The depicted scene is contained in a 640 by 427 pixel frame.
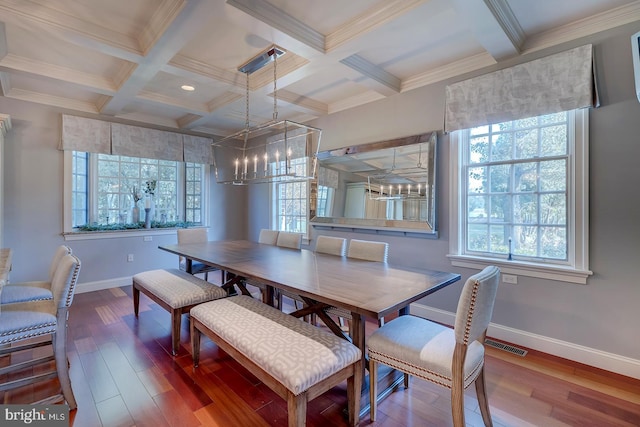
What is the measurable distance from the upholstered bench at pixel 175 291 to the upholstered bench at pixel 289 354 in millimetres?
443

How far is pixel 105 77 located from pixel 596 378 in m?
5.18

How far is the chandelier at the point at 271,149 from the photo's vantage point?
2.84 metres

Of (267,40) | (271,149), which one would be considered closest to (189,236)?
(271,149)

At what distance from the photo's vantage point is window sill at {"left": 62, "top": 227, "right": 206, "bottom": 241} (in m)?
3.94

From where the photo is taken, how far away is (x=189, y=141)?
195 inches

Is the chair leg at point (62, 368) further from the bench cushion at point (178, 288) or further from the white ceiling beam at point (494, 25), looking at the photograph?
the white ceiling beam at point (494, 25)

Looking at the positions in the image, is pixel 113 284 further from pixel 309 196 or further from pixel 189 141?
pixel 309 196

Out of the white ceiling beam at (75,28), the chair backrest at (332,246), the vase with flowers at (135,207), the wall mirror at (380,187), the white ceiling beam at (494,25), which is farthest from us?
the vase with flowers at (135,207)

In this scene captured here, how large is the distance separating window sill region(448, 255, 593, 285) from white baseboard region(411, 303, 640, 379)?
1.70 feet

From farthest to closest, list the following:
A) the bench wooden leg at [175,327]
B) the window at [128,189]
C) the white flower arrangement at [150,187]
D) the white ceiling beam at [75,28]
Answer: the white flower arrangement at [150,187] < the window at [128,189] < the bench wooden leg at [175,327] < the white ceiling beam at [75,28]

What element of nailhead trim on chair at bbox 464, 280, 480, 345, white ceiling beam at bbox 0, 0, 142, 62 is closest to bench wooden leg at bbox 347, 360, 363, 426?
nailhead trim on chair at bbox 464, 280, 480, 345

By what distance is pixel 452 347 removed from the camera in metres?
1.59

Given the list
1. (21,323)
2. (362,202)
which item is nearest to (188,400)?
(21,323)

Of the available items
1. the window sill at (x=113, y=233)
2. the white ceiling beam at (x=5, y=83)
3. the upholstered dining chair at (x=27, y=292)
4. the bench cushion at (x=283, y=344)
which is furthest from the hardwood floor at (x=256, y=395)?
the white ceiling beam at (x=5, y=83)
